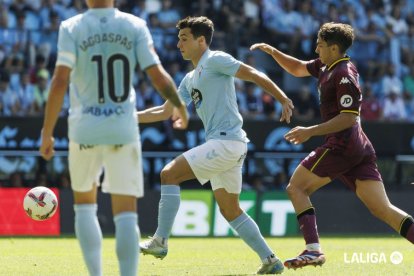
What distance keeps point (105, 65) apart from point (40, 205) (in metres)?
4.86

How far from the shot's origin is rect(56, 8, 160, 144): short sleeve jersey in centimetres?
734

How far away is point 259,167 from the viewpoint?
20484mm

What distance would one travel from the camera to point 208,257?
40.3 ft

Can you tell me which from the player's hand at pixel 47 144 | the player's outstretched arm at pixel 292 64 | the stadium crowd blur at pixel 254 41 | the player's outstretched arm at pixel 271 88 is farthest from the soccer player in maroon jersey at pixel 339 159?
the stadium crowd blur at pixel 254 41

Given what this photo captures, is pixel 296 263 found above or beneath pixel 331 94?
beneath

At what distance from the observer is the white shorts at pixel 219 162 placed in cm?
974

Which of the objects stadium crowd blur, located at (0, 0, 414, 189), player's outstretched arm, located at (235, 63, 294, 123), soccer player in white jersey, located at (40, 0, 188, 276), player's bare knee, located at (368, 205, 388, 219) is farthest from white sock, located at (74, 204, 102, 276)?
stadium crowd blur, located at (0, 0, 414, 189)

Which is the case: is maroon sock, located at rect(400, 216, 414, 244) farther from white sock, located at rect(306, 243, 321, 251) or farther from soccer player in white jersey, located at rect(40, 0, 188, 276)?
soccer player in white jersey, located at rect(40, 0, 188, 276)

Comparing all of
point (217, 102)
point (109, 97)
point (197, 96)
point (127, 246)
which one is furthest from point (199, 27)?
point (127, 246)

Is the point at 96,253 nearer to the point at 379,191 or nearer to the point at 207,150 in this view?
the point at 207,150

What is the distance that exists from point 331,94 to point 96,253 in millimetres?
3379

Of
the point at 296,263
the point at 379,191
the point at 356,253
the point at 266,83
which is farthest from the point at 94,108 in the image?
the point at 356,253

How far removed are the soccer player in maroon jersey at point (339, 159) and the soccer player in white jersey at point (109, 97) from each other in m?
2.73

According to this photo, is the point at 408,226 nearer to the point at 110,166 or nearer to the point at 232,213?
the point at 232,213
